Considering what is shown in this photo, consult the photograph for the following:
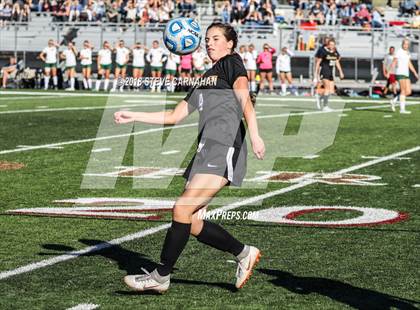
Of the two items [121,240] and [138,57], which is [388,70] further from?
[121,240]

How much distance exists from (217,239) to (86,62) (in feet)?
103

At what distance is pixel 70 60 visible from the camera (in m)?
37.9

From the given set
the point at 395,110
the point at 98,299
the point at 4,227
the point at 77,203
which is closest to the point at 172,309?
the point at 98,299

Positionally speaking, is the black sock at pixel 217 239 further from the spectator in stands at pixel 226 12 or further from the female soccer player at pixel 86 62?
the spectator in stands at pixel 226 12

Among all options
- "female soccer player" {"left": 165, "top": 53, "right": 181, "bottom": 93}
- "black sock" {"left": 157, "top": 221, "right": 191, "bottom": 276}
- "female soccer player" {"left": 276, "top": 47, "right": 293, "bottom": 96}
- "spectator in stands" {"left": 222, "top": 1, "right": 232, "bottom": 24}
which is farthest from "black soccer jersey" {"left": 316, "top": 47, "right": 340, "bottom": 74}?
"black sock" {"left": 157, "top": 221, "right": 191, "bottom": 276}

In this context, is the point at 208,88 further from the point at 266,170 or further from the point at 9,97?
the point at 9,97

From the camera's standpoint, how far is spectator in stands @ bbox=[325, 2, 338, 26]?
41.2 meters

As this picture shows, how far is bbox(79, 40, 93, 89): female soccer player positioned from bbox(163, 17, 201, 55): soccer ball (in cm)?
2920

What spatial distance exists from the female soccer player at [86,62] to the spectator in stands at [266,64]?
5852mm

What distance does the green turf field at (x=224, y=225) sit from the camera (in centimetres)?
647

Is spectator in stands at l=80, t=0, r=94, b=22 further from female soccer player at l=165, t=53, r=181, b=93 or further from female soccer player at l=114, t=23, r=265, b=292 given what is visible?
female soccer player at l=114, t=23, r=265, b=292

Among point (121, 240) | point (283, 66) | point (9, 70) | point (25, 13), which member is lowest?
point (9, 70)

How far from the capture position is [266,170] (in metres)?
13.6

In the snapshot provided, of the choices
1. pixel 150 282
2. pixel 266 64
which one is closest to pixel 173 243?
pixel 150 282
